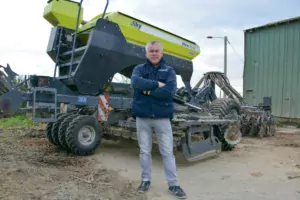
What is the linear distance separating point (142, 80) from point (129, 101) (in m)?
2.52

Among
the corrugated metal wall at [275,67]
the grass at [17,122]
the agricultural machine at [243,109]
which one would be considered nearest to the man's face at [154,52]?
the agricultural machine at [243,109]

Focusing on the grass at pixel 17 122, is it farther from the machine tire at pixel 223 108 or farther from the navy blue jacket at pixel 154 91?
the navy blue jacket at pixel 154 91

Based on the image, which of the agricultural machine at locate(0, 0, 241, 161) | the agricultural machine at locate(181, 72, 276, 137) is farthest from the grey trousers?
the agricultural machine at locate(181, 72, 276, 137)

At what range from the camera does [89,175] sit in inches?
161

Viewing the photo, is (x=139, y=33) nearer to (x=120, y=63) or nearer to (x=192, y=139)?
(x=120, y=63)

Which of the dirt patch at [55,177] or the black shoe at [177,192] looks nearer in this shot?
the dirt patch at [55,177]

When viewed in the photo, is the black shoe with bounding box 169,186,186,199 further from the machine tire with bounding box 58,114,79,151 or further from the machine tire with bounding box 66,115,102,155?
the machine tire with bounding box 58,114,79,151

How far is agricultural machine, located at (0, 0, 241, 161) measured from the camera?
202 inches

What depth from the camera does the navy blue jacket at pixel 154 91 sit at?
3.46 m

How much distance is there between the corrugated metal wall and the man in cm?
970

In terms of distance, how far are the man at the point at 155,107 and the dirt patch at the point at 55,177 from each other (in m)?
0.42

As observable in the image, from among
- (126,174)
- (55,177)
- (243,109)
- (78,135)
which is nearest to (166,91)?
(126,174)

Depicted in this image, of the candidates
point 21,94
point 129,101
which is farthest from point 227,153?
point 21,94

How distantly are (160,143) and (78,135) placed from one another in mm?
2031
